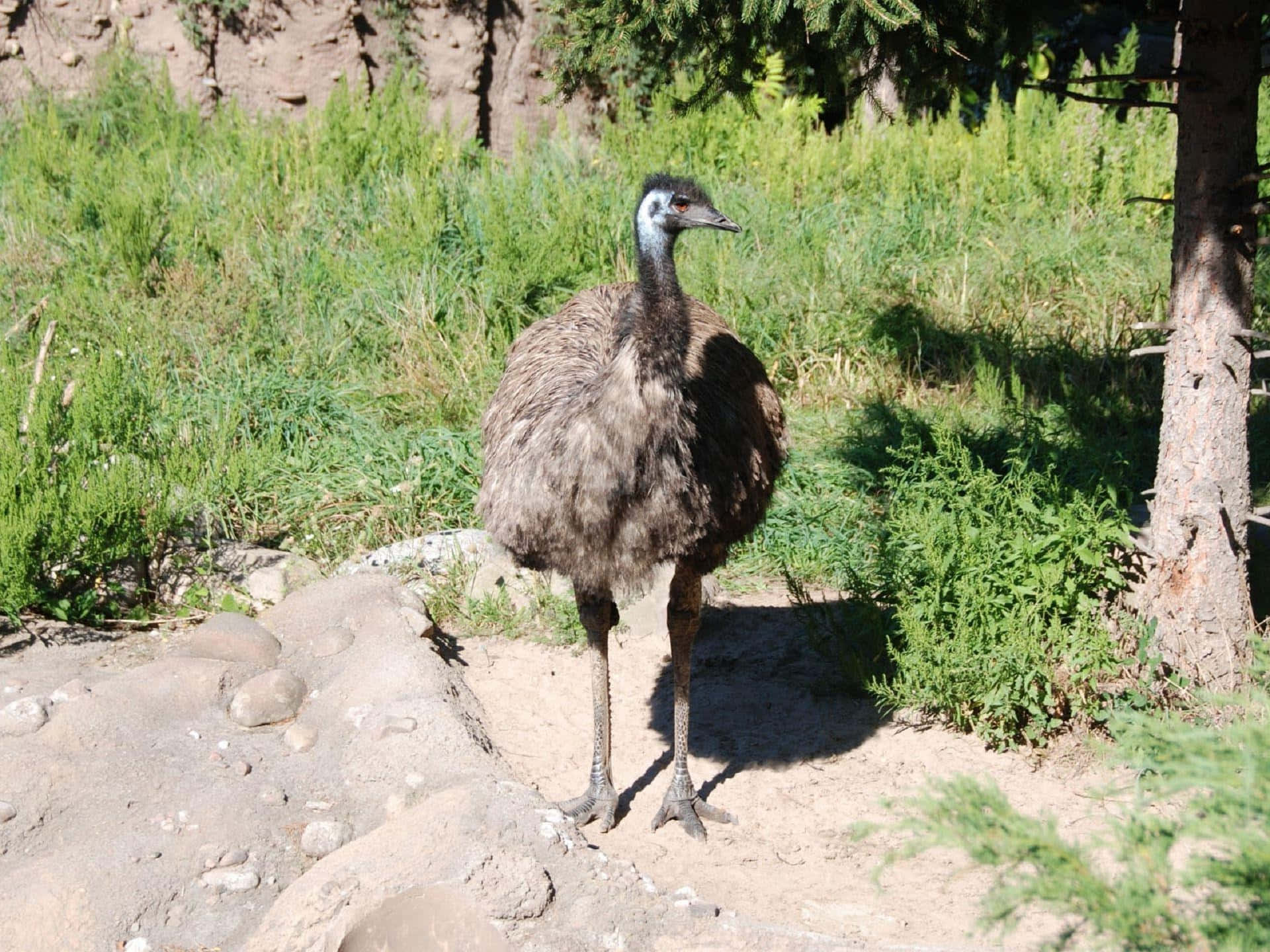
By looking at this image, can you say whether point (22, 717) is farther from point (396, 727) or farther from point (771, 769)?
point (771, 769)

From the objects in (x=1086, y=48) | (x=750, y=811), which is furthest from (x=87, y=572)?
(x=1086, y=48)

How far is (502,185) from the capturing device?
850 cm

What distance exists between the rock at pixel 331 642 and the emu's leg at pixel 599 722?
1148 millimetres

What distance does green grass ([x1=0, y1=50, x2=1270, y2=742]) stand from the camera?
5578 mm

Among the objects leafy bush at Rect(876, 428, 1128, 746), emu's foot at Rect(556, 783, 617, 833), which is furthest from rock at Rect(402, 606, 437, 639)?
leafy bush at Rect(876, 428, 1128, 746)

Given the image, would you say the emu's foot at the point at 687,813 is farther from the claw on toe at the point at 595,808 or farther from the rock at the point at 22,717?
the rock at the point at 22,717

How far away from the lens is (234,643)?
17.2 ft

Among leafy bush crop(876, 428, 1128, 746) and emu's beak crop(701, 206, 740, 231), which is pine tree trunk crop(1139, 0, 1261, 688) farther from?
emu's beak crop(701, 206, 740, 231)

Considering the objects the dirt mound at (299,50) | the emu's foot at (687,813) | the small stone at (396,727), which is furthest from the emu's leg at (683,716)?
the dirt mound at (299,50)

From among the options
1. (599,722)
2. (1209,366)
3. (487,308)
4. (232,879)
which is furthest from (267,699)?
(1209,366)

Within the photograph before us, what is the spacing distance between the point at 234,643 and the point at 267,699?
0.46m

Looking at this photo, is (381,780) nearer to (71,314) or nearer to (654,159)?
(71,314)

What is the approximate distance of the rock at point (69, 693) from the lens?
461cm

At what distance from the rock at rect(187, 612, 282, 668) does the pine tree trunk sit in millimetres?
→ 3343
